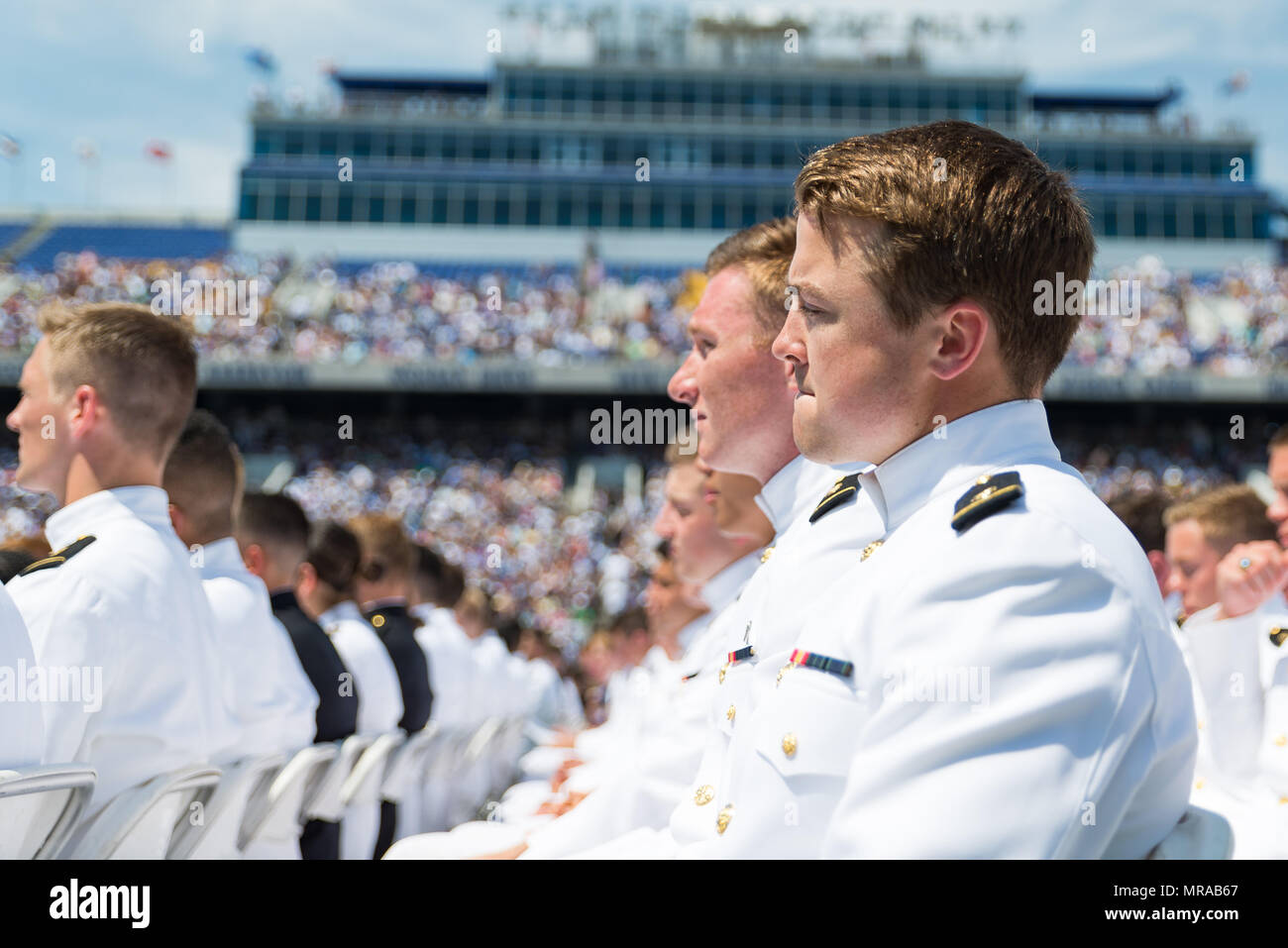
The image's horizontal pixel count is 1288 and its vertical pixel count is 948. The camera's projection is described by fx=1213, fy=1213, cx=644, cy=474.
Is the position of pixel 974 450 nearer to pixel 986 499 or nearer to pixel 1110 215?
pixel 986 499

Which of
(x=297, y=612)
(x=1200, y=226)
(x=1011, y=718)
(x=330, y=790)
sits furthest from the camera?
(x=1200, y=226)

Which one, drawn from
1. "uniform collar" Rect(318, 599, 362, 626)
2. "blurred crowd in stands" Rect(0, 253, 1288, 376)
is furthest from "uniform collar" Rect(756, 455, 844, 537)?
"blurred crowd in stands" Rect(0, 253, 1288, 376)

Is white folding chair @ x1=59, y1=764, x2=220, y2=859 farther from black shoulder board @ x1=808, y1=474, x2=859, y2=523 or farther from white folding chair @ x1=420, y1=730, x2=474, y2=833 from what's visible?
white folding chair @ x1=420, y1=730, x2=474, y2=833

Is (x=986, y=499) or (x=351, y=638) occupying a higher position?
(x=986, y=499)

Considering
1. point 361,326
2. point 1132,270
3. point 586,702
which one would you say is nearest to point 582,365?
point 361,326

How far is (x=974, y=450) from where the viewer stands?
1635 mm

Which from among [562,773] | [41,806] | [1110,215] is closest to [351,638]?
[562,773]

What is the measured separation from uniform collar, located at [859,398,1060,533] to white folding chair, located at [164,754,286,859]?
2013 mm

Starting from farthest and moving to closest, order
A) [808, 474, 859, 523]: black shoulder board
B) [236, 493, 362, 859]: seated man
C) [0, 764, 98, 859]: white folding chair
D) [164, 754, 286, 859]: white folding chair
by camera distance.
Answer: [236, 493, 362, 859]: seated man → [164, 754, 286, 859]: white folding chair → [0, 764, 98, 859]: white folding chair → [808, 474, 859, 523]: black shoulder board

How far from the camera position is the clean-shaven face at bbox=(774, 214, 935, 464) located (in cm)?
163

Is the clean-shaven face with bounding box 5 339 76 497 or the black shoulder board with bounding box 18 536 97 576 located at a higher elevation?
the clean-shaven face with bounding box 5 339 76 497

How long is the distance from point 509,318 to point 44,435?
101ft
